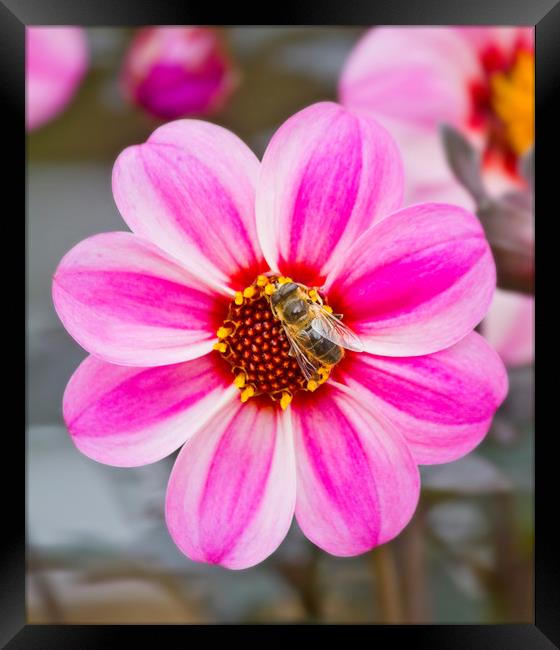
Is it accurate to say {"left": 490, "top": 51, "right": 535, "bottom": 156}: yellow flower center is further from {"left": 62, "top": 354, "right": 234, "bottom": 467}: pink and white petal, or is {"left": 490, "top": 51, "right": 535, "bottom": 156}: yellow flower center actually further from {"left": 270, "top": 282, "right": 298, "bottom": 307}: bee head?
{"left": 62, "top": 354, "right": 234, "bottom": 467}: pink and white petal

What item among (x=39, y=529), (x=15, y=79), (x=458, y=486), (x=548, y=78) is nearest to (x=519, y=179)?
(x=548, y=78)

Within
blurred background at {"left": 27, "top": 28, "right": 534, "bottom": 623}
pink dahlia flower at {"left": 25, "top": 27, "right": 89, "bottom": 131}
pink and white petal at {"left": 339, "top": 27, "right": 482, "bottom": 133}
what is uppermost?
pink dahlia flower at {"left": 25, "top": 27, "right": 89, "bottom": 131}

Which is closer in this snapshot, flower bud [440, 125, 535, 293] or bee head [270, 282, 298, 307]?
bee head [270, 282, 298, 307]

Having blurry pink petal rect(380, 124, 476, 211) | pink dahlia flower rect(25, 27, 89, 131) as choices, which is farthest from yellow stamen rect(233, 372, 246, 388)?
pink dahlia flower rect(25, 27, 89, 131)

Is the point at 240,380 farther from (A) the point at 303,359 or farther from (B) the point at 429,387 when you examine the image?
(B) the point at 429,387

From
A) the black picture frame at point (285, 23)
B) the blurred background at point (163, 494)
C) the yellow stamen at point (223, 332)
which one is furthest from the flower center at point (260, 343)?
the black picture frame at point (285, 23)

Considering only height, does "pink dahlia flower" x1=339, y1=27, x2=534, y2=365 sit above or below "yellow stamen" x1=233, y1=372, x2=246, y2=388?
above
